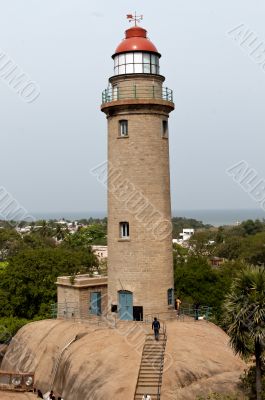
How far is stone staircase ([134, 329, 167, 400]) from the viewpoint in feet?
72.0

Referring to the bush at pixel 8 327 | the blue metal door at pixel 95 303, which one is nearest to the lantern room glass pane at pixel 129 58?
the blue metal door at pixel 95 303

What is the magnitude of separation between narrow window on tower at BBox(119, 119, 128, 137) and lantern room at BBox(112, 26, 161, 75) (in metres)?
2.71

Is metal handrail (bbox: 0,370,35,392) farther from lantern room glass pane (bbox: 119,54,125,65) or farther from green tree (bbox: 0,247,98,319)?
lantern room glass pane (bbox: 119,54,125,65)

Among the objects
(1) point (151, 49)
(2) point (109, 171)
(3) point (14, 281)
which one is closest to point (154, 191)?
(2) point (109, 171)

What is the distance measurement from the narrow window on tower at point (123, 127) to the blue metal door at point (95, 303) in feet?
32.7

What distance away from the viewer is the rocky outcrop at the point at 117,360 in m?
22.3

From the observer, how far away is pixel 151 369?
23.2 meters

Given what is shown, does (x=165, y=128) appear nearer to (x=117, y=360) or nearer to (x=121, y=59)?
(x=121, y=59)

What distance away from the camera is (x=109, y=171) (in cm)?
3030

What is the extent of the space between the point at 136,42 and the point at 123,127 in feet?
15.6

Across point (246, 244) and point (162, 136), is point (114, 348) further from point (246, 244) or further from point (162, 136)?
point (246, 244)

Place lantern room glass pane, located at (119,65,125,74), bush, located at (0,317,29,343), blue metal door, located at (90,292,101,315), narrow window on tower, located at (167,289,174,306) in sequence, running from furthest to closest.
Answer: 1. bush, located at (0,317,29,343)
2. blue metal door, located at (90,292,101,315)
3. lantern room glass pane, located at (119,65,125,74)
4. narrow window on tower, located at (167,289,174,306)

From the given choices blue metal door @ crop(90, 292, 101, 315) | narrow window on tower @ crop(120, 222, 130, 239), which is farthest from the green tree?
narrow window on tower @ crop(120, 222, 130, 239)

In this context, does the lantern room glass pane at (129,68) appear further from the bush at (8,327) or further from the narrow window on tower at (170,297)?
the bush at (8,327)
